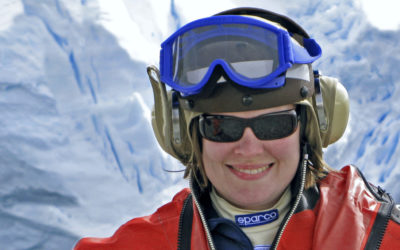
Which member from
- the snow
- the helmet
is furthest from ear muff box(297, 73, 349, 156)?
the snow

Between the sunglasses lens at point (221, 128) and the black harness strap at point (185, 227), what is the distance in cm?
35

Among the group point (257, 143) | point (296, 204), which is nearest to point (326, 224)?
point (296, 204)

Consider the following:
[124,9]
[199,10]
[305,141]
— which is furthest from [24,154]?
[305,141]

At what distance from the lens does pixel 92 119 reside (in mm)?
4418

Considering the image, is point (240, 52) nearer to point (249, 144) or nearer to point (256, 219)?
point (249, 144)

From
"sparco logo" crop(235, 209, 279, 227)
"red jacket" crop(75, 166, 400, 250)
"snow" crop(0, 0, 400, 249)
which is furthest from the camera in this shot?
"snow" crop(0, 0, 400, 249)

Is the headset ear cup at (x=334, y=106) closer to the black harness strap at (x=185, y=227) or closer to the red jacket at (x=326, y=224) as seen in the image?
the red jacket at (x=326, y=224)

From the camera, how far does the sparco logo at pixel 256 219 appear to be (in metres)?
1.45

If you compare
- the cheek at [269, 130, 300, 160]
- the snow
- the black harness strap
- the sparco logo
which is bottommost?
the snow

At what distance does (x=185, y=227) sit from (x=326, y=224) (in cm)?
50

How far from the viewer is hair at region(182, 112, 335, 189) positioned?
1502mm

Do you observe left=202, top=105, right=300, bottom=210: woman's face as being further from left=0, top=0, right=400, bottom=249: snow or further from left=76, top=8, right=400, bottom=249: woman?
left=0, top=0, right=400, bottom=249: snow

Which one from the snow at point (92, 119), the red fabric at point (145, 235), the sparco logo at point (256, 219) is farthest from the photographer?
the snow at point (92, 119)

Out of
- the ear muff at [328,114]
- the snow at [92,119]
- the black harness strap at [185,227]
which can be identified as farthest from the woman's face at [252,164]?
the snow at [92,119]
